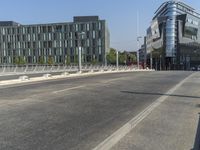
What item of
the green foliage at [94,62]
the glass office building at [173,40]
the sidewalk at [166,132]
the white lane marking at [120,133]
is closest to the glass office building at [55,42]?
the green foliage at [94,62]

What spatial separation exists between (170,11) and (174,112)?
160 m

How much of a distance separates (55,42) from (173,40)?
48817 mm

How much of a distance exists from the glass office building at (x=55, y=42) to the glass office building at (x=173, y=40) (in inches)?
877

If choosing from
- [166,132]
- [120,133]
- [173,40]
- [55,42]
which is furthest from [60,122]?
[55,42]

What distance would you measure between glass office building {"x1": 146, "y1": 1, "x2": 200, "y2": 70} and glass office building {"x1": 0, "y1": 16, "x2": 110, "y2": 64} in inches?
877

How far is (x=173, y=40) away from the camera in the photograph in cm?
16288

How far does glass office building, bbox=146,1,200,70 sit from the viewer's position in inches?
6388

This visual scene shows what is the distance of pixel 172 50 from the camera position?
164 meters

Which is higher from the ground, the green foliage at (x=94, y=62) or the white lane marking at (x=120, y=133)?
the green foliage at (x=94, y=62)

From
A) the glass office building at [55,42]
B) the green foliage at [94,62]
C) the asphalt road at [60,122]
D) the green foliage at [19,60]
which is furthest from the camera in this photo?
the glass office building at [55,42]

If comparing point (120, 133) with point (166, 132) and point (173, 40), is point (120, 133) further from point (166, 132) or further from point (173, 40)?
point (173, 40)

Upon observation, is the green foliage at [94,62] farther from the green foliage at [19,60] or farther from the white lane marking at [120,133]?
the white lane marking at [120,133]

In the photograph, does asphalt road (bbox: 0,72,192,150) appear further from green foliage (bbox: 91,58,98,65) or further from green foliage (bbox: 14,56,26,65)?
green foliage (bbox: 14,56,26,65)

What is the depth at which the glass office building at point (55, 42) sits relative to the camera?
162250 mm
